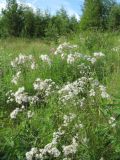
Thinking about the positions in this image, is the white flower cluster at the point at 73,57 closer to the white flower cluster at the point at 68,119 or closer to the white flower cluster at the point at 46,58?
the white flower cluster at the point at 46,58

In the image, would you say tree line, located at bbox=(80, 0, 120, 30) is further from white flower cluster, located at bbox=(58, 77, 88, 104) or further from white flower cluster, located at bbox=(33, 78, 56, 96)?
white flower cluster, located at bbox=(58, 77, 88, 104)

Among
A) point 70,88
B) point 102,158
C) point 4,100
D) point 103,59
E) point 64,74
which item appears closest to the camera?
point 102,158

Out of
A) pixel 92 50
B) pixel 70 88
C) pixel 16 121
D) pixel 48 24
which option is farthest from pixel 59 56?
pixel 48 24

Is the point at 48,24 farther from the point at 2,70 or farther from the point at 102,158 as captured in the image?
the point at 102,158

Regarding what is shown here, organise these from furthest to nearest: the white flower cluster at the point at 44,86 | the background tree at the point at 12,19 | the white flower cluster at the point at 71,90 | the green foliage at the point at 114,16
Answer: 1. the background tree at the point at 12,19
2. the green foliage at the point at 114,16
3. the white flower cluster at the point at 44,86
4. the white flower cluster at the point at 71,90

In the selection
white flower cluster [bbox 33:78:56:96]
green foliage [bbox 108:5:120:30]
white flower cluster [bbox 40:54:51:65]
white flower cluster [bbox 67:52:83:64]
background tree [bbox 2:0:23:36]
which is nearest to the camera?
white flower cluster [bbox 33:78:56:96]

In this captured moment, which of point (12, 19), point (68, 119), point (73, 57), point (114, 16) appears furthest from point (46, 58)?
point (114, 16)

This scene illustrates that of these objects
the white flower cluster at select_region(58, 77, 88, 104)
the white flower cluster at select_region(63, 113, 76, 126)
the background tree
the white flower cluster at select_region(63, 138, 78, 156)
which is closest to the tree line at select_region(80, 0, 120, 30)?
the background tree

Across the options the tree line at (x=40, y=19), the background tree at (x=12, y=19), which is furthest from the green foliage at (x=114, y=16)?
the background tree at (x=12, y=19)

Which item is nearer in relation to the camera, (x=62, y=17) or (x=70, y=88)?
(x=70, y=88)

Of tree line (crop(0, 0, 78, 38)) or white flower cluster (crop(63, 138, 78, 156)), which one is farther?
tree line (crop(0, 0, 78, 38))

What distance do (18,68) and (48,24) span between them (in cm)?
1844

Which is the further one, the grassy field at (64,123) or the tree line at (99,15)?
the tree line at (99,15)

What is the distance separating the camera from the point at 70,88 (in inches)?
195
